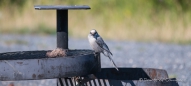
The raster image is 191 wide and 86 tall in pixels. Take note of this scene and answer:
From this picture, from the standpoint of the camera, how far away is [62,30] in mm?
6000

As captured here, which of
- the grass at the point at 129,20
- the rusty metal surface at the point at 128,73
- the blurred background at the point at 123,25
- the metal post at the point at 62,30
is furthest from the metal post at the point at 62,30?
the grass at the point at 129,20

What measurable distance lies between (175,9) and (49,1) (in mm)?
3825

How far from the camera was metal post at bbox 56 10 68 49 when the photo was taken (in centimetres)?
597

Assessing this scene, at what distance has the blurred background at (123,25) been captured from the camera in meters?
14.1

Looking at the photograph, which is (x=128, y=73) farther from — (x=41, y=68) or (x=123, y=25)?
(x=123, y=25)

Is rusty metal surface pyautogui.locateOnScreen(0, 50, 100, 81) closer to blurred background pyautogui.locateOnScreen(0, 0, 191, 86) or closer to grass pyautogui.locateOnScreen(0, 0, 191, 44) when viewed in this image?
blurred background pyautogui.locateOnScreen(0, 0, 191, 86)

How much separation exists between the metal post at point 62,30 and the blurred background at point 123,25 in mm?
6495

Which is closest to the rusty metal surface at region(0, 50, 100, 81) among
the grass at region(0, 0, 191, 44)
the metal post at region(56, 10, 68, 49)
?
the metal post at region(56, 10, 68, 49)

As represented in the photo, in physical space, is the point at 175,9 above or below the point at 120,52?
above

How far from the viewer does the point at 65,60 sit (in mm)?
5074

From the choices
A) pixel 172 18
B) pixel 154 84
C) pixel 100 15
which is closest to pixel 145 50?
pixel 172 18

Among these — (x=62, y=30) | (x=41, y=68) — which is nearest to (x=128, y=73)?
(x=62, y=30)

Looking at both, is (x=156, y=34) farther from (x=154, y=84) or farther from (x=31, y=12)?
(x=154, y=84)

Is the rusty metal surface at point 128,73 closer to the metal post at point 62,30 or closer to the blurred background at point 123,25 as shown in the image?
the metal post at point 62,30
